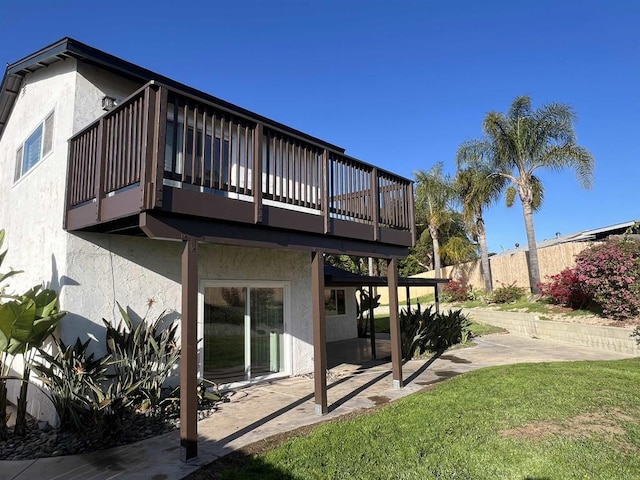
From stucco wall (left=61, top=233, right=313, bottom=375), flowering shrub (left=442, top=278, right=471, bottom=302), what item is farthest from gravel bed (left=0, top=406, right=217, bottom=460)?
flowering shrub (left=442, top=278, right=471, bottom=302)

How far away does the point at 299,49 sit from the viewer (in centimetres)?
1491

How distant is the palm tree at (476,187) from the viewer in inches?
865

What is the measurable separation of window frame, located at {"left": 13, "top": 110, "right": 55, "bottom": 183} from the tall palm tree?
2491 cm

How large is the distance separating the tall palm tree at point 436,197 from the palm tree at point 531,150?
758 centimetres

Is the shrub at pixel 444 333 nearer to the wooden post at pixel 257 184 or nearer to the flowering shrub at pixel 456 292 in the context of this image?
the wooden post at pixel 257 184

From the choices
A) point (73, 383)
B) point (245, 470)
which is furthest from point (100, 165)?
point (245, 470)

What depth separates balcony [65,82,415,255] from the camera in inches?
187

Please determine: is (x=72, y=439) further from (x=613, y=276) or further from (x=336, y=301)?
(x=613, y=276)

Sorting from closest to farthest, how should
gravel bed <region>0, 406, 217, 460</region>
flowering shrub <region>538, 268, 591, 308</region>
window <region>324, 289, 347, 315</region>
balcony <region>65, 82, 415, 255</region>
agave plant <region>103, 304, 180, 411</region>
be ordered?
balcony <region>65, 82, 415, 255</region> → gravel bed <region>0, 406, 217, 460</region> → agave plant <region>103, 304, 180, 411</region> → flowering shrub <region>538, 268, 591, 308</region> → window <region>324, 289, 347, 315</region>

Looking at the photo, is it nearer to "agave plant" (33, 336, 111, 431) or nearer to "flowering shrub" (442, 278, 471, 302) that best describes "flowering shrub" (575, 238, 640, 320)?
"flowering shrub" (442, 278, 471, 302)

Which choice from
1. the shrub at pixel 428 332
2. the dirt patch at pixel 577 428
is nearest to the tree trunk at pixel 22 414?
the dirt patch at pixel 577 428

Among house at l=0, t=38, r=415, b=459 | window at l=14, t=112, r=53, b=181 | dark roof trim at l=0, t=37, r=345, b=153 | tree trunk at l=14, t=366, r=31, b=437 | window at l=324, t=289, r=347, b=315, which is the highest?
dark roof trim at l=0, t=37, r=345, b=153

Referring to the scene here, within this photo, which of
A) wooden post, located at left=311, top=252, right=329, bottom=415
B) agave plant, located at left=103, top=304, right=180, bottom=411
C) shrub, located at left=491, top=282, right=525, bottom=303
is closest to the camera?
agave plant, located at left=103, top=304, right=180, bottom=411

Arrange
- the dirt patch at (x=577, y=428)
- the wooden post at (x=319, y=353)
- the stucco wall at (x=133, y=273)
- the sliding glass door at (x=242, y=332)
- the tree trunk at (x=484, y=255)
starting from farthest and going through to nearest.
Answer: the tree trunk at (x=484, y=255), the sliding glass door at (x=242, y=332), the wooden post at (x=319, y=353), the stucco wall at (x=133, y=273), the dirt patch at (x=577, y=428)
